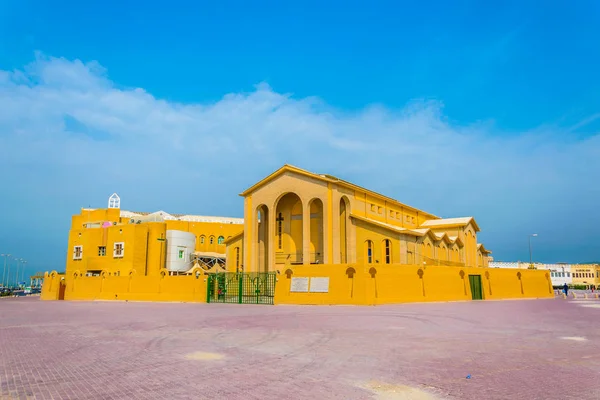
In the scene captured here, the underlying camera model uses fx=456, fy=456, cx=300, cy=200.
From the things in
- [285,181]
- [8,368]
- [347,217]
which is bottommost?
[8,368]

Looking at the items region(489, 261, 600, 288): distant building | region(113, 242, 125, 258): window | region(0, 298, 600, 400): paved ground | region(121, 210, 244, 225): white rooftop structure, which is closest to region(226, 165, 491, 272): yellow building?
region(113, 242, 125, 258): window

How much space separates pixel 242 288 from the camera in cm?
3034

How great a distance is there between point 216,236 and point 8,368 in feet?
191

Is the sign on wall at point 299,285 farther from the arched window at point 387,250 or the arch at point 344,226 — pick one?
the arched window at point 387,250

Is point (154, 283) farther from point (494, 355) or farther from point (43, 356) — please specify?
point (494, 355)

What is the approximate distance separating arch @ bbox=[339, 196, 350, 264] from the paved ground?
85.5 ft

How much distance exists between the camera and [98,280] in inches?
1559

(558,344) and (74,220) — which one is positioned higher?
(74,220)

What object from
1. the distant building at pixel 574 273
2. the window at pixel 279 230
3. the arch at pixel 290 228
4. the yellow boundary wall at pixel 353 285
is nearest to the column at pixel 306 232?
the arch at pixel 290 228

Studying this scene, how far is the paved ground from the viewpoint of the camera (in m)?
6.51

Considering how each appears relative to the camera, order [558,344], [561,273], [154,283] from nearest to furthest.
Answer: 1. [558,344]
2. [154,283]
3. [561,273]

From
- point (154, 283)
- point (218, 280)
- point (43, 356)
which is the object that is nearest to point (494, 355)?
point (43, 356)

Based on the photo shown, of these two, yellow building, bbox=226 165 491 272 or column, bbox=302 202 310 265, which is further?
column, bbox=302 202 310 265

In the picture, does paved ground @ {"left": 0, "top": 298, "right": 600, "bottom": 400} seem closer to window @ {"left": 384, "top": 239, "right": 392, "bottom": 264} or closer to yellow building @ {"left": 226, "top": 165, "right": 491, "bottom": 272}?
window @ {"left": 384, "top": 239, "right": 392, "bottom": 264}
